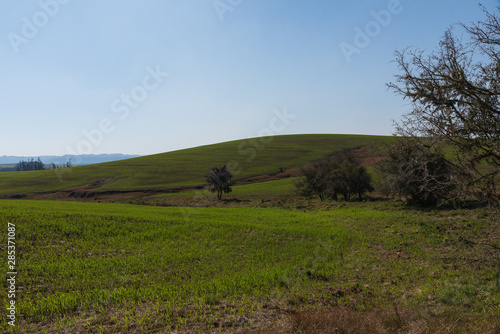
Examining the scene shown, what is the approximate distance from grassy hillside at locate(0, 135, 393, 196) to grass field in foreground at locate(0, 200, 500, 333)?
42.2 m

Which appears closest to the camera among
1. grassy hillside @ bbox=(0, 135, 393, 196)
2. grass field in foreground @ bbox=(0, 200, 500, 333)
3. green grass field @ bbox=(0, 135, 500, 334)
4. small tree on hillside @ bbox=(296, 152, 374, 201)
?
green grass field @ bbox=(0, 135, 500, 334)

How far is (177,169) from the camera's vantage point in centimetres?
9375

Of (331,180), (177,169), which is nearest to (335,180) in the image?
(331,180)

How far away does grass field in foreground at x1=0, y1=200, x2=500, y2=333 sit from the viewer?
8047mm

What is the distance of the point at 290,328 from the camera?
638 centimetres

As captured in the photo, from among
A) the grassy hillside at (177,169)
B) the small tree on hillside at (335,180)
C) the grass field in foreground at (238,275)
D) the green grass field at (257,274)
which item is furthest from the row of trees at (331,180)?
the grass field in foreground at (238,275)

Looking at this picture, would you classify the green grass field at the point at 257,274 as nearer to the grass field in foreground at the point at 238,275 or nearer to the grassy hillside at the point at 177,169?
Answer: the grass field in foreground at the point at 238,275

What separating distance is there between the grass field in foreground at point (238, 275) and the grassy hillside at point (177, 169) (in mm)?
42183

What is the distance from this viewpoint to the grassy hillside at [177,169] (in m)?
77.7

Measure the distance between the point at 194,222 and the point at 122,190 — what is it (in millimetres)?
53293

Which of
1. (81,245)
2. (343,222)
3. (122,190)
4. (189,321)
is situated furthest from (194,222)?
(122,190)

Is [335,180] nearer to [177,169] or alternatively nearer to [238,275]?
[238,275]

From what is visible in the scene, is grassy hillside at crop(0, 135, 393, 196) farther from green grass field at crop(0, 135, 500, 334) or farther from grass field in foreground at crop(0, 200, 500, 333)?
grass field in foreground at crop(0, 200, 500, 333)

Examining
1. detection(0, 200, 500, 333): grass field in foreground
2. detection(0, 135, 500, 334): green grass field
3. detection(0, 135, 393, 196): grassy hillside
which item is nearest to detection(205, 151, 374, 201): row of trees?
detection(0, 135, 393, 196): grassy hillside
